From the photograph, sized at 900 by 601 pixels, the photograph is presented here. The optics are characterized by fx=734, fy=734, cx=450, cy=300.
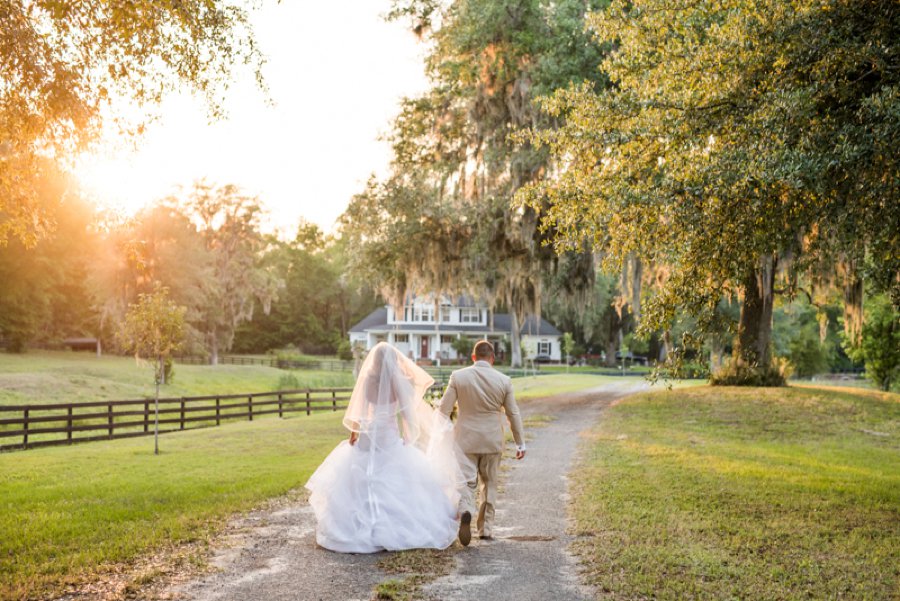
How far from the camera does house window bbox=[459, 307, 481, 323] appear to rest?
68750mm

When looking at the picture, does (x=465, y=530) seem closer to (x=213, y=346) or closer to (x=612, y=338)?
(x=213, y=346)

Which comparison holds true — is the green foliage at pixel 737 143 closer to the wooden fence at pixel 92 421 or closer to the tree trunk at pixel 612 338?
the wooden fence at pixel 92 421

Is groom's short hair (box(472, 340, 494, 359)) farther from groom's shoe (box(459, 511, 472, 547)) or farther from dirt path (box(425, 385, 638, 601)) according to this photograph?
dirt path (box(425, 385, 638, 601))

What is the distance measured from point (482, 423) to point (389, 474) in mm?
1029

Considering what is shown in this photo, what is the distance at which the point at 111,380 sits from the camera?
125 ft

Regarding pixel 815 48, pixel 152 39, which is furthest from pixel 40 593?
pixel 815 48

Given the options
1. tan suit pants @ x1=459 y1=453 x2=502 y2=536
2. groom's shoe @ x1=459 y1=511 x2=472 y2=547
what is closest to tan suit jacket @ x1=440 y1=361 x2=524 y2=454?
tan suit pants @ x1=459 y1=453 x2=502 y2=536

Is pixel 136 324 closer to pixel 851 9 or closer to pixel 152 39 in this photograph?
pixel 152 39

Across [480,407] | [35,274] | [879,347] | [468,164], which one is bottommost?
[480,407]

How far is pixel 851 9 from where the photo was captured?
7855 mm

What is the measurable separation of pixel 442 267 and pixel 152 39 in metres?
16.8

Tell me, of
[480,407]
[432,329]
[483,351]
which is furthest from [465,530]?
[432,329]

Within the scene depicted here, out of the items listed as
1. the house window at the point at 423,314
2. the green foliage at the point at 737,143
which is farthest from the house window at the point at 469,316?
the green foliage at the point at 737,143

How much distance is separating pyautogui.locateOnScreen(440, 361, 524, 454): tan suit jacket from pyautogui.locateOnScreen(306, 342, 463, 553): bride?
0.70 feet
